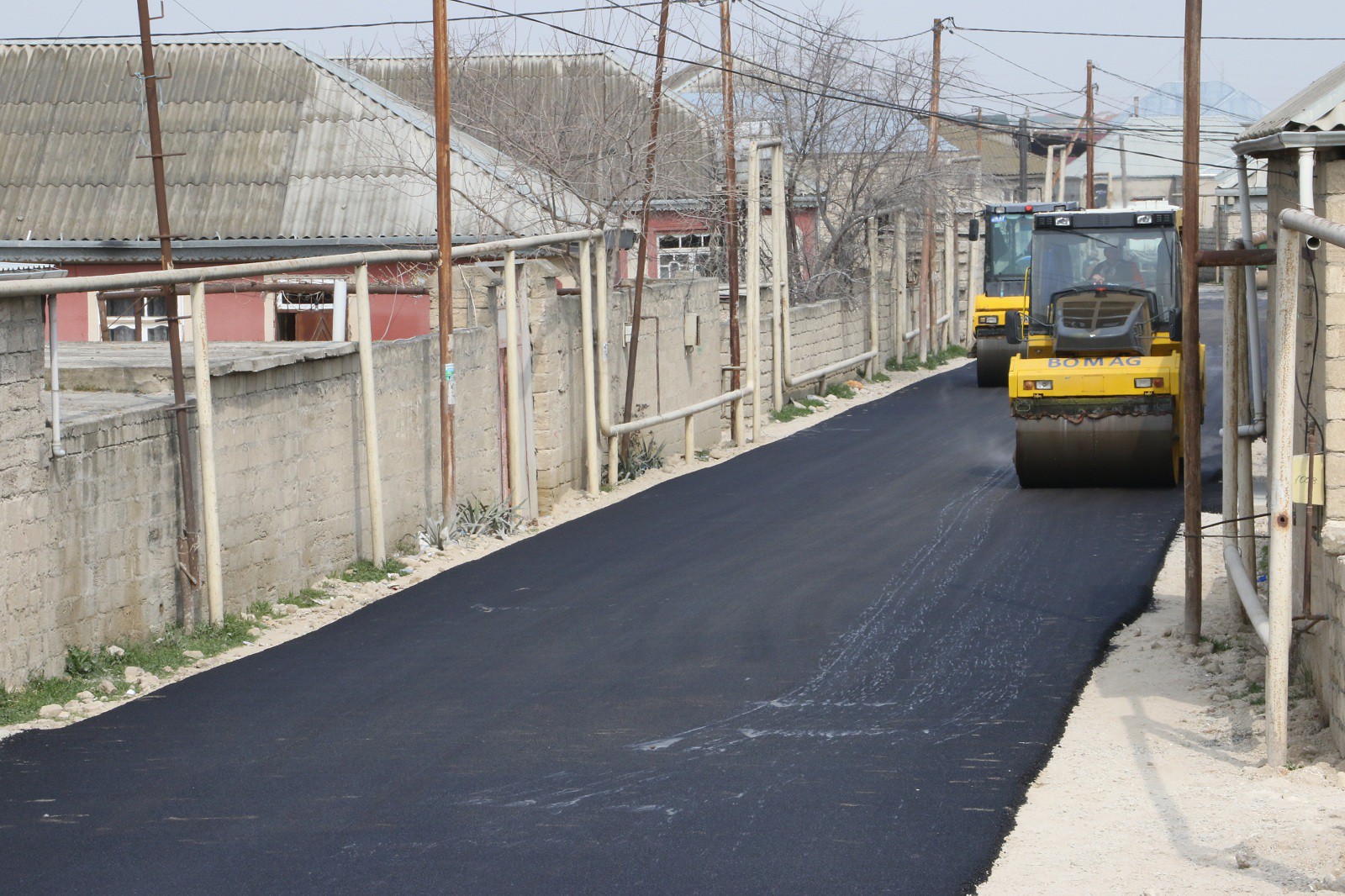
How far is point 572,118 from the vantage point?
88.5 feet

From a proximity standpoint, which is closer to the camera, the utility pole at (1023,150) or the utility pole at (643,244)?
the utility pole at (643,244)

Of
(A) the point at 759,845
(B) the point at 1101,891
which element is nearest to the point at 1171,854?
(B) the point at 1101,891

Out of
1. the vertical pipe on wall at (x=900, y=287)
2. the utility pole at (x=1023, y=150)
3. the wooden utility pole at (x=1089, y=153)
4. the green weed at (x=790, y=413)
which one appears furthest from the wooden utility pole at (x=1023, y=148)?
the green weed at (x=790, y=413)

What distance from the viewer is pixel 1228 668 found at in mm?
8766

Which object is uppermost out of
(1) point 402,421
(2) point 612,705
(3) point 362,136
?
(3) point 362,136

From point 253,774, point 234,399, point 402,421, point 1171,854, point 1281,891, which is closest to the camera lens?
point 1281,891

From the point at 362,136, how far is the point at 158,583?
14978 millimetres

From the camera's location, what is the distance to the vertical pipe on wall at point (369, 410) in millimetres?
12062

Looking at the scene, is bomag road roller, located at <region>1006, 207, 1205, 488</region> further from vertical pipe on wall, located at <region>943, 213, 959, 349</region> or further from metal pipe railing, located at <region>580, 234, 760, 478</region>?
vertical pipe on wall, located at <region>943, 213, 959, 349</region>

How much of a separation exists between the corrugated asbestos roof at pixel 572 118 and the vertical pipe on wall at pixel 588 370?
4.50 metres

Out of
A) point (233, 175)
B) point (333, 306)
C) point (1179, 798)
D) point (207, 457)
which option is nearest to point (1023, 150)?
point (233, 175)

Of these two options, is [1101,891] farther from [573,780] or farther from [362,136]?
[362,136]

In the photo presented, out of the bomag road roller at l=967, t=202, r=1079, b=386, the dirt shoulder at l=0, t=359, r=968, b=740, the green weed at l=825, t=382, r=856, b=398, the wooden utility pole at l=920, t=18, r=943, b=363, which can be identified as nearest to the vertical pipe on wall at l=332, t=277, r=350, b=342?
the dirt shoulder at l=0, t=359, r=968, b=740

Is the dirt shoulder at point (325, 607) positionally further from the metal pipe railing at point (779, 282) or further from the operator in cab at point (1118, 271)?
the operator in cab at point (1118, 271)
